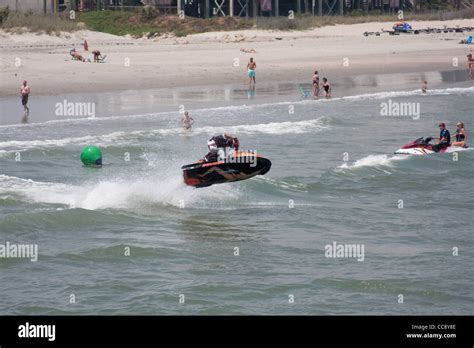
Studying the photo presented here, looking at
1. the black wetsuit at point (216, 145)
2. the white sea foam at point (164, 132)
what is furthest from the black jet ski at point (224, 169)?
the white sea foam at point (164, 132)

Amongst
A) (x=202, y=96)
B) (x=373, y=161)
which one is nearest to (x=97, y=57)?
(x=202, y=96)

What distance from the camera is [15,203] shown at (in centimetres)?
2516

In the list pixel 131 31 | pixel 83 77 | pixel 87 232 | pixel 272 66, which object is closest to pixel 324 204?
pixel 87 232

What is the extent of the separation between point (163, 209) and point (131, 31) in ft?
139

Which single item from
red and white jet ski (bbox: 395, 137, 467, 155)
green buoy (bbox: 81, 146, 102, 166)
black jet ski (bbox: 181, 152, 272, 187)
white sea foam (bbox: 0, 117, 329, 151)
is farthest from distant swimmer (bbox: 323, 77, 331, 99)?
black jet ski (bbox: 181, 152, 272, 187)

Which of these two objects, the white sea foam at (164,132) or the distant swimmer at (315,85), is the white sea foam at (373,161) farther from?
the distant swimmer at (315,85)

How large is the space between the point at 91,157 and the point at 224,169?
6.40 m

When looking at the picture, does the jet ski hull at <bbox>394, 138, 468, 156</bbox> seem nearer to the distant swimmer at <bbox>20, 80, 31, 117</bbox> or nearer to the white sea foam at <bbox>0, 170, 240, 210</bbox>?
the white sea foam at <bbox>0, 170, 240, 210</bbox>

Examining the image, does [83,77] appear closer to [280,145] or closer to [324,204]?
[280,145]

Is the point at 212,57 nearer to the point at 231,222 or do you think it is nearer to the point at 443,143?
the point at 443,143

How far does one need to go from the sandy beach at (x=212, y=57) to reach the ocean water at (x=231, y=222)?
802 cm

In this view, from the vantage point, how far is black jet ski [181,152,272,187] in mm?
24281

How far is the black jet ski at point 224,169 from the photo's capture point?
24.3 metres

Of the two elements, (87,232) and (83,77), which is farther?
(83,77)
